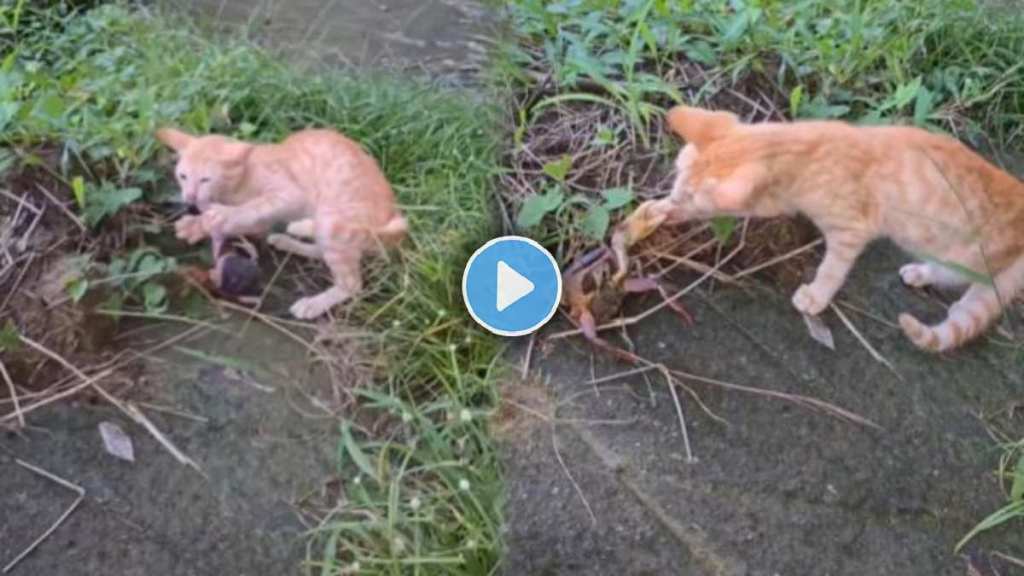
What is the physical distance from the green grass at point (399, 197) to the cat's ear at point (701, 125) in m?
0.25

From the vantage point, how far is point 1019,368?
1.43 m

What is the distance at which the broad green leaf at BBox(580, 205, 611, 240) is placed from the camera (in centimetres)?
136

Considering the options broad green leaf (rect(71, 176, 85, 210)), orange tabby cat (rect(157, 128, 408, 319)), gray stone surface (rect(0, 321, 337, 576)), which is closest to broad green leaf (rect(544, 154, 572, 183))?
orange tabby cat (rect(157, 128, 408, 319))

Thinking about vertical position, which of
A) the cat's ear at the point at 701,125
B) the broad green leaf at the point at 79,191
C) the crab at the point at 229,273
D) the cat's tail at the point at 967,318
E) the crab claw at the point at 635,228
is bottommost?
the cat's tail at the point at 967,318

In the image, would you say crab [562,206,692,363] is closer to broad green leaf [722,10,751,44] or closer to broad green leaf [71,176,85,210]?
broad green leaf [722,10,751,44]

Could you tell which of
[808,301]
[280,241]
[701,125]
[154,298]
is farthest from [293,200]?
[808,301]

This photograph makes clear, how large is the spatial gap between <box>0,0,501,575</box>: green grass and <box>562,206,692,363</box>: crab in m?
0.12

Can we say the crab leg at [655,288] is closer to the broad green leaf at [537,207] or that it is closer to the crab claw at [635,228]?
the crab claw at [635,228]

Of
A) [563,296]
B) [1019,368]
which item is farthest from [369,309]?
[1019,368]

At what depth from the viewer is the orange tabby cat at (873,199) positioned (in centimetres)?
133

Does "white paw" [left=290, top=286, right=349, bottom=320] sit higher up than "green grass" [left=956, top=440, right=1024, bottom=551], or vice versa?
"white paw" [left=290, top=286, right=349, bottom=320]

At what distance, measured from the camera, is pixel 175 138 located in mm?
1123

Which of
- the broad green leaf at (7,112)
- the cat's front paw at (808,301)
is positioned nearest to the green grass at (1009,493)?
the cat's front paw at (808,301)

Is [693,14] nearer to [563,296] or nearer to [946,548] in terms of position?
[563,296]
